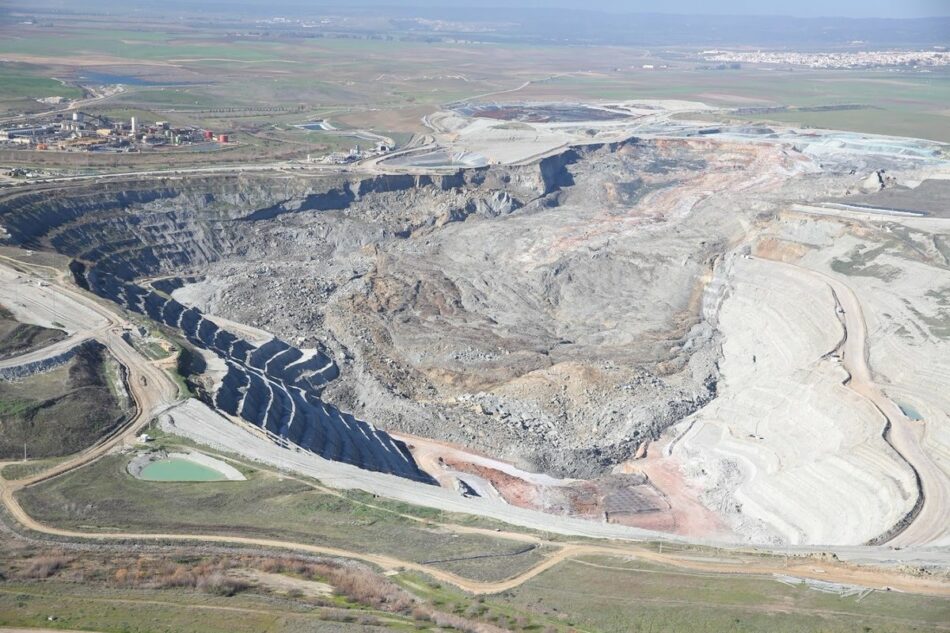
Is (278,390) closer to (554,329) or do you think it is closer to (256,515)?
(256,515)

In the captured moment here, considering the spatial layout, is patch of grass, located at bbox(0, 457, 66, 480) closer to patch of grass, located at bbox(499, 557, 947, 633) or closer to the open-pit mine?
the open-pit mine

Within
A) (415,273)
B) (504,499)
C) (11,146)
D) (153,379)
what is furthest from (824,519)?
(11,146)

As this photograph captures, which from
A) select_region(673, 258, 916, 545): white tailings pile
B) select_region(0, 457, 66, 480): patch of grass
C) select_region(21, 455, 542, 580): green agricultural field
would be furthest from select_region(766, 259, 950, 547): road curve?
select_region(0, 457, 66, 480): patch of grass

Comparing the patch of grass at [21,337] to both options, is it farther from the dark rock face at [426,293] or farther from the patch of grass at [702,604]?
the patch of grass at [702,604]

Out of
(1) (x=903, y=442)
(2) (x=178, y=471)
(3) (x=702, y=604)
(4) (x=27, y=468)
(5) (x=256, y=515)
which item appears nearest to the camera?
(3) (x=702, y=604)

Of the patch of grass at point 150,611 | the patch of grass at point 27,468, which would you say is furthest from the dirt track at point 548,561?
the patch of grass at point 150,611

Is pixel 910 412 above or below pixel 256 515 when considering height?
below

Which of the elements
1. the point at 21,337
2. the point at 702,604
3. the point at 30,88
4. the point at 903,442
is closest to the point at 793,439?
the point at 903,442
